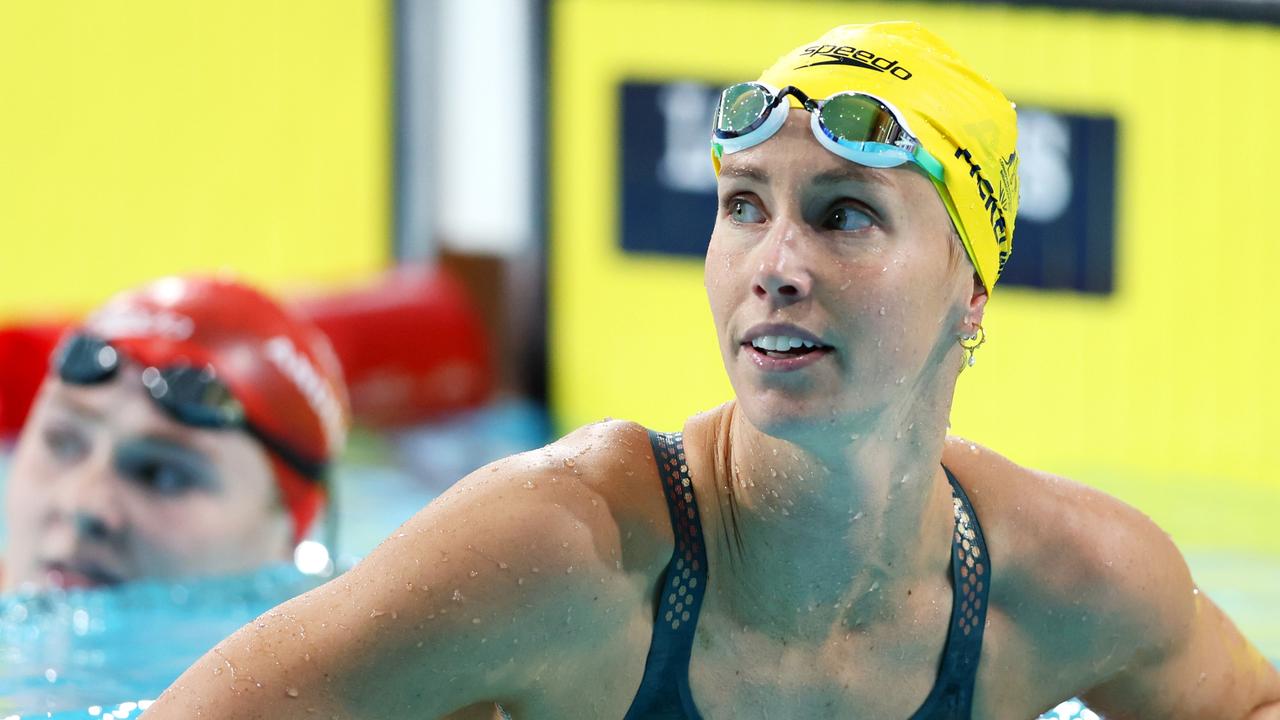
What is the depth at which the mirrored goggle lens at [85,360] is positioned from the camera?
4242mm

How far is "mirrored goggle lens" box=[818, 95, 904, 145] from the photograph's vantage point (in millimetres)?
2305

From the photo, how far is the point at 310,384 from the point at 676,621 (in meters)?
2.32

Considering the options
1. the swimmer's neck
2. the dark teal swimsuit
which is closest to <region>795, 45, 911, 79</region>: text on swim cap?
the swimmer's neck

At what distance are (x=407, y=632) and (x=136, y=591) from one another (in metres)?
2.14

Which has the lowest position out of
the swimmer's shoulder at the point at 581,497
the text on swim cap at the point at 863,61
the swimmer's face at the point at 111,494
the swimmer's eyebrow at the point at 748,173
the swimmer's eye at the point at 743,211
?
the swimmer's face at the point at 111,494

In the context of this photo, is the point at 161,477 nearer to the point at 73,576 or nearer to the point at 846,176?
the point at 73,576

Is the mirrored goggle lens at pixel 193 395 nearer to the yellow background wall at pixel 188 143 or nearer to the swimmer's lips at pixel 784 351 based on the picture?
the swimmer's lips at pixel 784 351

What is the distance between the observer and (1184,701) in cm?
291

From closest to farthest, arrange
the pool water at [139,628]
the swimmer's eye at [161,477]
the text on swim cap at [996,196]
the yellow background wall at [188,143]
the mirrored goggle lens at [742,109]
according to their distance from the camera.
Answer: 1. the mirrored goggle lens at [742,109]
2. the text on swim cap at [996,196]
3. the pool water at [139,628]
4. the swimmer's eye at [161,477]
5. the yellow background wall at [188,143]

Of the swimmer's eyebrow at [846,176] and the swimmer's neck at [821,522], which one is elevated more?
the swimmer's eyebrow at [846,176]

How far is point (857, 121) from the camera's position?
7.58 ft

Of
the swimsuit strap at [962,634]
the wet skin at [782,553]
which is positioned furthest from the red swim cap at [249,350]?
the swimsuit strap at [962,634]

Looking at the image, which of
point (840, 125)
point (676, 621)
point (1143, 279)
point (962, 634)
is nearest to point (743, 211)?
point (840, 125)

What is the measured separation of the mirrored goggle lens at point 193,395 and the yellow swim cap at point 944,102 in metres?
2.19
